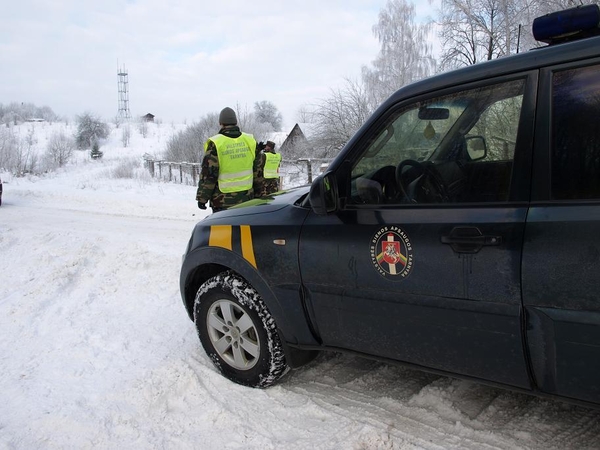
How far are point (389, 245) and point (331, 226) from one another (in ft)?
1.25

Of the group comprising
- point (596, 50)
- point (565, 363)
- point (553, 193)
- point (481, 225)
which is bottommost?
point (565, 363)

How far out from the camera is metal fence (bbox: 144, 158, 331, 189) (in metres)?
16.9

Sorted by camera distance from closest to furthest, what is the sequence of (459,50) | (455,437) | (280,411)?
(455,437)
(280,411)
(459,50)

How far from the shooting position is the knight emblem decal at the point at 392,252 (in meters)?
2.33

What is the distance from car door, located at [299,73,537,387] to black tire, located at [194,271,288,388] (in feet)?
1.35

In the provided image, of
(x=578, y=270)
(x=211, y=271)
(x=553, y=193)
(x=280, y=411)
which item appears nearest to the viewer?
(x=578, y=270)

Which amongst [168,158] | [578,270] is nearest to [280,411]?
[578,270]

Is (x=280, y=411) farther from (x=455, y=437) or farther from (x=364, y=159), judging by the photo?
(x=364, y=159)

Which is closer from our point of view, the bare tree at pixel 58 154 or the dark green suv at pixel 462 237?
the dark green suv at pixel 462 237

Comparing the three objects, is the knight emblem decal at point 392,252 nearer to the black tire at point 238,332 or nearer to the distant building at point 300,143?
the black tire at point 238,332

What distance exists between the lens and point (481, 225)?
2.11m

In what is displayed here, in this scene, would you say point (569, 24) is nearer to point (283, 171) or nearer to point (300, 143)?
point (283, 171)

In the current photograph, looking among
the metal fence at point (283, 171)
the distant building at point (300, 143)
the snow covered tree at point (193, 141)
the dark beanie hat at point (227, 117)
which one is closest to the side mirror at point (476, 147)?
the dark beanie hat at point (227, 117)

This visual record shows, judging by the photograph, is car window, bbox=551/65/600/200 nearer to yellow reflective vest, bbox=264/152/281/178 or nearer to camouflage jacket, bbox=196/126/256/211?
camouflage jacket, bbox=196/126/256/211
